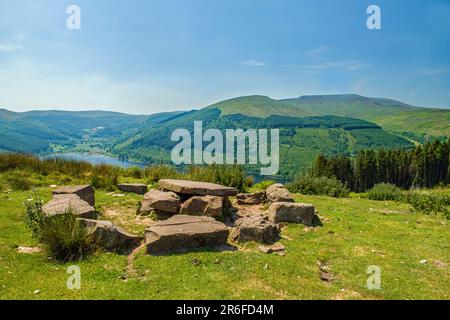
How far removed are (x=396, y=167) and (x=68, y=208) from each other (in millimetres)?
78750

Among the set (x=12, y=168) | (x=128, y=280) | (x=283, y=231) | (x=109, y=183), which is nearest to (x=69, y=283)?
(x=128, y=280)

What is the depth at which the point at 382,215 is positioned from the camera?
1359 centimetres

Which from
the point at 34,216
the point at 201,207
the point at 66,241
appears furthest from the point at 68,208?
the point at 201,207

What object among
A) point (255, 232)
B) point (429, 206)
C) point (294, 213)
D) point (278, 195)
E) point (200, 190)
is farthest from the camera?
point (429, 206)

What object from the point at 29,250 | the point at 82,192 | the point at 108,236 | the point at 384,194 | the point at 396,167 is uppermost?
the point at 82,192

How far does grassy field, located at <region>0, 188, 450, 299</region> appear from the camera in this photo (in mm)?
6363

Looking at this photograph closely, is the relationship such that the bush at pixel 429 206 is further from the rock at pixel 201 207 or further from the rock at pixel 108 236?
the rock at pixel 108 236

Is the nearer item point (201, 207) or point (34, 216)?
point (34, 216)

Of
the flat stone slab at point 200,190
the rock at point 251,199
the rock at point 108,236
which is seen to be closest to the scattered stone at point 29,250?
the rock at point 108,236

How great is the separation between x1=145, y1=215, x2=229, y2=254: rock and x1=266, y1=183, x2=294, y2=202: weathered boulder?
4.86 meters

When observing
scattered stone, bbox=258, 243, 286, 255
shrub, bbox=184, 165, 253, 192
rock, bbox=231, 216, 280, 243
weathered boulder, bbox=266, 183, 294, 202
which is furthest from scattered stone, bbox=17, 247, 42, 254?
shrub, bbox=184, 165, 253, 192

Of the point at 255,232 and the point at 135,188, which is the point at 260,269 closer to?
the point at 255,232

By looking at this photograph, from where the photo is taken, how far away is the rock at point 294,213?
11.8m

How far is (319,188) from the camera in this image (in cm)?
1975
